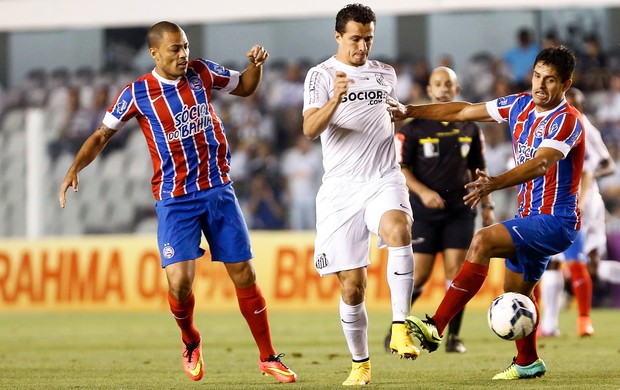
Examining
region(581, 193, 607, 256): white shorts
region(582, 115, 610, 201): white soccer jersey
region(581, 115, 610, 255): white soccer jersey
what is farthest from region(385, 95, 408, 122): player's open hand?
region(581, 193, 607, 256): white shorts

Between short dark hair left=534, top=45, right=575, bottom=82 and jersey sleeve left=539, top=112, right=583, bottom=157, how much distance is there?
25 centimetres

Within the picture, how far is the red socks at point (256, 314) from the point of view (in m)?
7.70

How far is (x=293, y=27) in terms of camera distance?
20.9 m

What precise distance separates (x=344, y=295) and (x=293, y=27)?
14.2 m

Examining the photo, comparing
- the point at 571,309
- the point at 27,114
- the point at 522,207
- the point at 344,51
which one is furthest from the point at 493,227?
the point at 27,114

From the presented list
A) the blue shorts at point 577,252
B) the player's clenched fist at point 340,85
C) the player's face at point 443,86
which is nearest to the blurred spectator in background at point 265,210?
the blue shorts at point 577,252

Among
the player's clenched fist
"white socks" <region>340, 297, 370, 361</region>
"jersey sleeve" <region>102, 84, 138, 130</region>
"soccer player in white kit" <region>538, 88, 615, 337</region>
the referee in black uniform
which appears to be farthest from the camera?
"soccer player in white kit" <region>538, 88, 615, 337</region>

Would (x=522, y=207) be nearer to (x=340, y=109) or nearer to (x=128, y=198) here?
(x=340, y=109)

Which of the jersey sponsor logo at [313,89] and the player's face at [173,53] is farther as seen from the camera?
the player's face at [173,53]

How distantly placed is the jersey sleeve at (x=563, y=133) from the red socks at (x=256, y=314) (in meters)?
2.22

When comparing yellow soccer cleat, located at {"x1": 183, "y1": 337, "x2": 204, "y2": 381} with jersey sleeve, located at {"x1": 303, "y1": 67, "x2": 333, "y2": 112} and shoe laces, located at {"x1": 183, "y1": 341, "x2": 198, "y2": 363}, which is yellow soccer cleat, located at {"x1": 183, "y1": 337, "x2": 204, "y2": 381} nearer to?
shoe laces, located at {"x1": 183, "y1": 341, "x2": 198, "y2": 363}

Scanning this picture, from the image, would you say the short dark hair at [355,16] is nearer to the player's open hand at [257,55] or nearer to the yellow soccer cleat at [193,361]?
the player's open hand at [257,55]

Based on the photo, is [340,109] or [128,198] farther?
[128,198]

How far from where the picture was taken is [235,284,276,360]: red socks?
770cm
